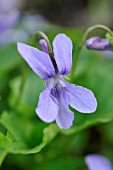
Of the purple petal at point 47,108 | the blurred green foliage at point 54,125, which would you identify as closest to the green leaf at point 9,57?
the blurred green foliage at point 54,125

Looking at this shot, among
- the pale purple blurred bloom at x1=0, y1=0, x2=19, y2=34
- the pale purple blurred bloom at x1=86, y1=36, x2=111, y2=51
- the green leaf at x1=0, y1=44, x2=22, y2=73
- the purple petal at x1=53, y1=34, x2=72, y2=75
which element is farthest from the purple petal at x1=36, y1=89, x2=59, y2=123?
the pale purple blurred bloom at x1=0, y1=0, x2=19, y2=34

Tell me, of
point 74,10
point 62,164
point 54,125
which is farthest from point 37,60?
point 74,10

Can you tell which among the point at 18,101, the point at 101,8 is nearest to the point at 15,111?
the point at 18,101

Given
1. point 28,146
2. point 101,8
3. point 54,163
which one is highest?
point 28,146

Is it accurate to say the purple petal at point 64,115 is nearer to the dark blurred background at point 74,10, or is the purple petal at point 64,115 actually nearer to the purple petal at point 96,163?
the purple petal at point 96,163

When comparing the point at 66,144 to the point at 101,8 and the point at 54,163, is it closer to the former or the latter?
the point at 54,163
